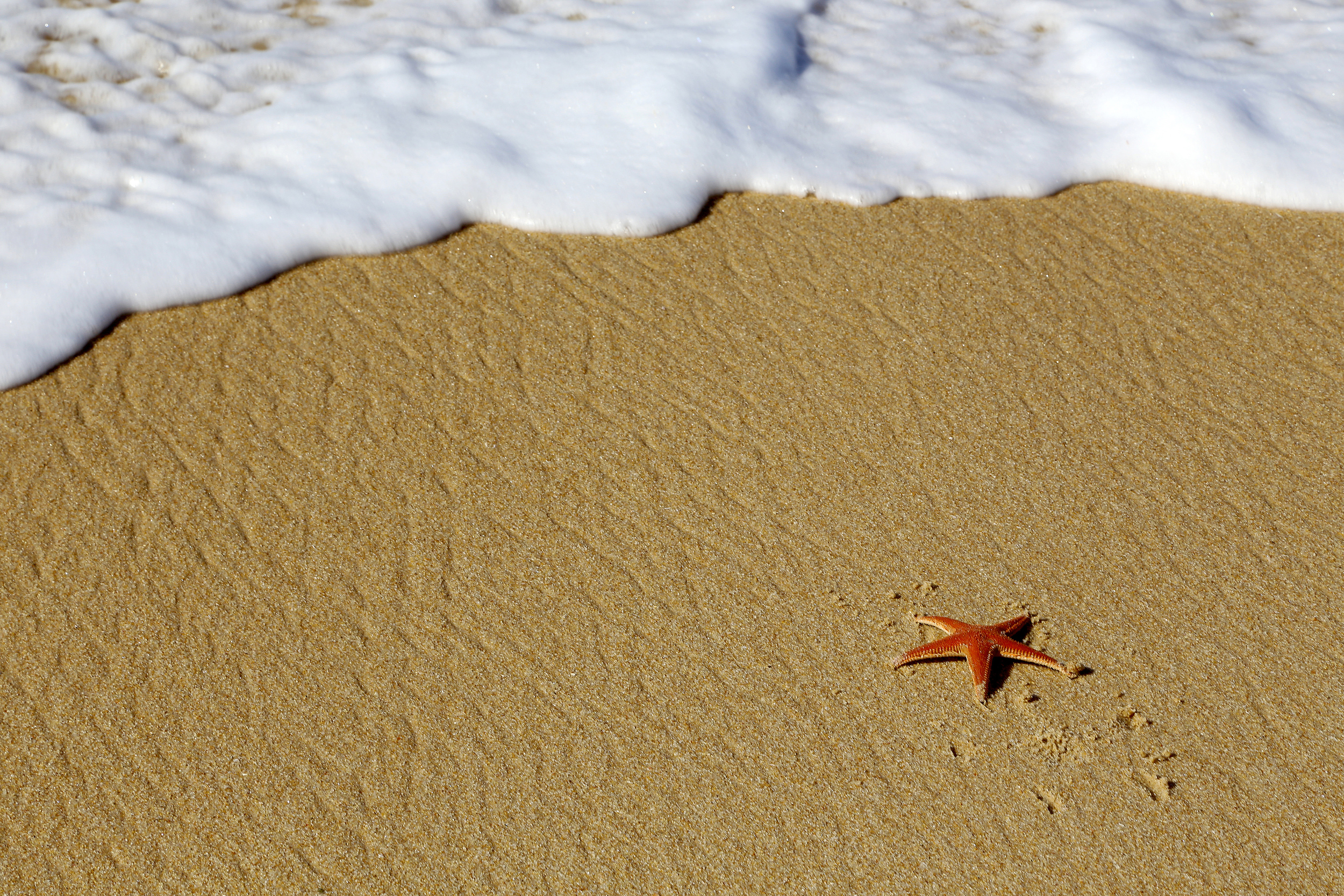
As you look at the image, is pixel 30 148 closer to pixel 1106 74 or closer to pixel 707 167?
pixel 707 167

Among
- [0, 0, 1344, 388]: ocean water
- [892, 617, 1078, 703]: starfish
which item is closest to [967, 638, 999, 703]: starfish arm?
[892, 617, 1078, 703]: starfish

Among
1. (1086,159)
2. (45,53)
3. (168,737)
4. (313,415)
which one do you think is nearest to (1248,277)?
(1086,159)

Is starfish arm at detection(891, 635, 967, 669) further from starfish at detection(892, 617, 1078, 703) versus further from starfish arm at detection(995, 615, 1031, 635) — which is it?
starfish arm at detection(995, 615, 1031, 635)

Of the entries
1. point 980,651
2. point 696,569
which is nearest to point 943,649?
point 980,651

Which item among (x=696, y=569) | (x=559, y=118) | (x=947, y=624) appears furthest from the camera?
(x=559, y=118)

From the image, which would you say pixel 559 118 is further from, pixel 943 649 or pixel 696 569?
pixel 943 649

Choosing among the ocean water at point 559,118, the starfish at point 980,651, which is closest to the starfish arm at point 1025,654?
the starfish at point 980,651
